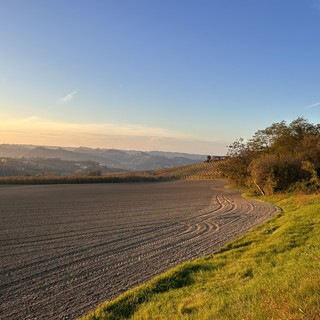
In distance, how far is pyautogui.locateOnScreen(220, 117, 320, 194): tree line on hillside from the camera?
3575 centimetres

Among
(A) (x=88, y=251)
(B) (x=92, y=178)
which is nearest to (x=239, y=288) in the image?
(A) (x=88, y=251)

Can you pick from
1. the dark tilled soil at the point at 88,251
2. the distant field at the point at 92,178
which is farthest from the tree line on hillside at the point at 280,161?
the dark tilled soil at the point at 88,251

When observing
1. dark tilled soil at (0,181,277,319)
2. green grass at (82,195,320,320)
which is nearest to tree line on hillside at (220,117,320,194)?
dark tilled soil at (0,181,277,319)

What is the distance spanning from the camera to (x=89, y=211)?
27203 millimetres

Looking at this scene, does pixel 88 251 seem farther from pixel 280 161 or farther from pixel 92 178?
pixel 92 178

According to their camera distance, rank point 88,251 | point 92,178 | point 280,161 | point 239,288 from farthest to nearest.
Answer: point 92,178 → point 280,161 → point 88,251 → point 239,288

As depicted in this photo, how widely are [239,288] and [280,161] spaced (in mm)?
30419

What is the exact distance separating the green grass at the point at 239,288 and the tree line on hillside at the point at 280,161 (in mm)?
22533

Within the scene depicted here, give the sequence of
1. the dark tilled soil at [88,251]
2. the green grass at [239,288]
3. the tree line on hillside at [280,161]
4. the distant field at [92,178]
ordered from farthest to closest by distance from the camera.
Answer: the distant field at [92,178] < the tree line on hillside at [280,161] < the dark tilled soil at [88,251] < the green grass at [239,288]

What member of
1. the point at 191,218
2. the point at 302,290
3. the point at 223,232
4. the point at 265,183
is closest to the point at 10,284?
the point at 302,290

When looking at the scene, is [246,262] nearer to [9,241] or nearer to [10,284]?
[10,284]

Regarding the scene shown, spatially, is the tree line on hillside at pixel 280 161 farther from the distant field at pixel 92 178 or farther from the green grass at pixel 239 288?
the green grass at pixel 239 288

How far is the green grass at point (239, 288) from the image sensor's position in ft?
19.6

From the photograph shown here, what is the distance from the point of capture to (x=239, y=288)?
25.9 feet
